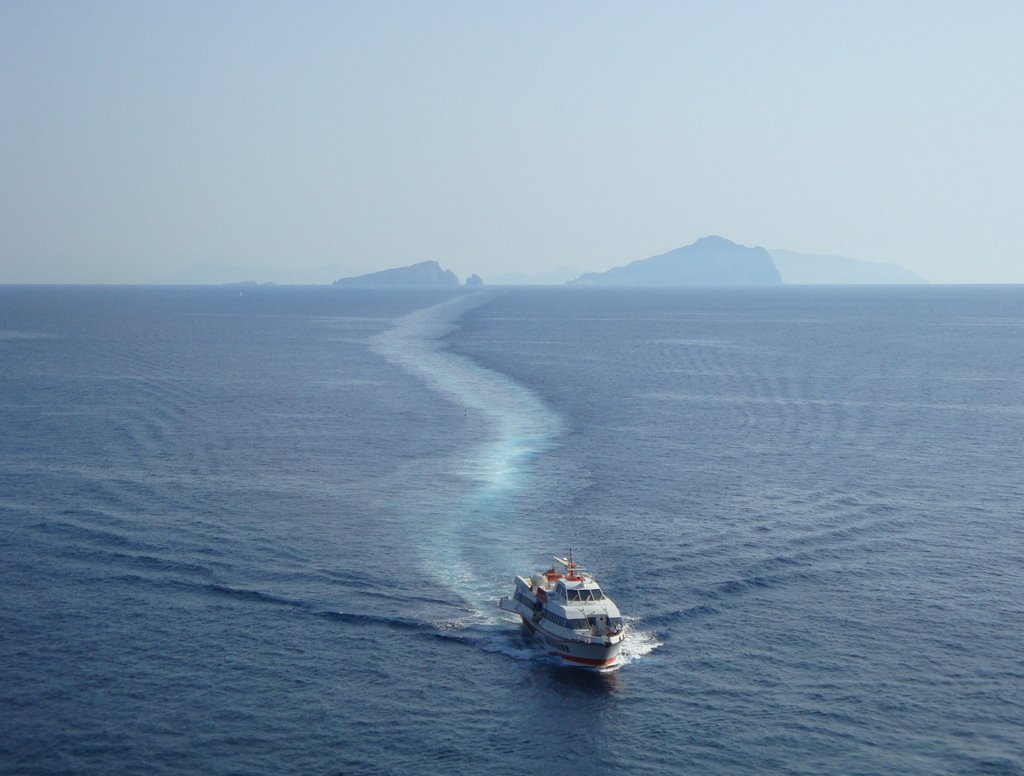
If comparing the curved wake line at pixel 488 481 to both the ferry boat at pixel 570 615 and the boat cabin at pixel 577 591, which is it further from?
the boat cabin at pixel 577 591

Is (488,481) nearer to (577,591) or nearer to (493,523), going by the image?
(493,523)

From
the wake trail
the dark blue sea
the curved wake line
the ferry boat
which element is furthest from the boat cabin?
the curved wake line

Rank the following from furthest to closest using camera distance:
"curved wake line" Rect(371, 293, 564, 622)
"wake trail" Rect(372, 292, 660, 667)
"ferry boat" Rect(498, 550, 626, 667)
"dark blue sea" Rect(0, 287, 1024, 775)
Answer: "curved wake line" Rect(371, 293, 564, 622), "wake trail" Rect(372, 292, 660, 667), "ferry boat" Rect(498, 550, 626, 667), "dark blue sea" Rect(0, 287, 1024, 775)

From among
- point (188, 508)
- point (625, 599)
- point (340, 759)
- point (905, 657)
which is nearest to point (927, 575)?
point (905, 657)

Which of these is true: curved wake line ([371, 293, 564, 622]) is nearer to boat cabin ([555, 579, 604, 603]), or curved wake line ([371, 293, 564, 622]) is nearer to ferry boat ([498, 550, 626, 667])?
ferry boat ([498, 550, 626, 667])

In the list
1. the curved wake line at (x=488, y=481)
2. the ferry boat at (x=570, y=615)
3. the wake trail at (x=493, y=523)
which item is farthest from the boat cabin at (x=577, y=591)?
the curved wake line at (x=488, y=481)

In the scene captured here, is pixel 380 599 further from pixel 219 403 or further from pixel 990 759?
pixel 219 403

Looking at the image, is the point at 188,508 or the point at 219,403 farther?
the point at 219,403
